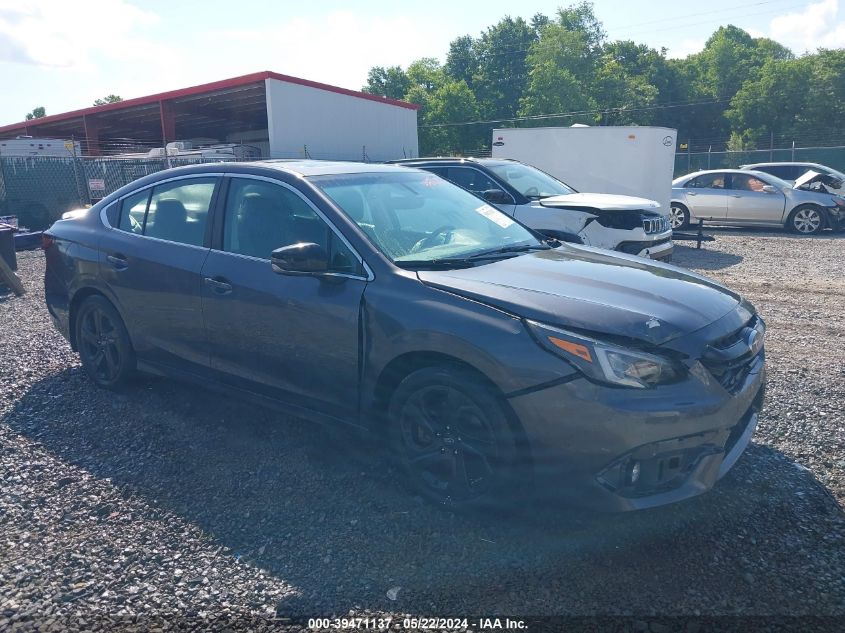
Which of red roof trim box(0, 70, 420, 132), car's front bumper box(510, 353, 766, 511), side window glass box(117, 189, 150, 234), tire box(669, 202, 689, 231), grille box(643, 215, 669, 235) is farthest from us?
red roof trim box(0, 70, 420, 132)

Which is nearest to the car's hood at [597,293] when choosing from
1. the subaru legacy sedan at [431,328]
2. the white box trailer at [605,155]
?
the subaru legacy sedan at [431,328]

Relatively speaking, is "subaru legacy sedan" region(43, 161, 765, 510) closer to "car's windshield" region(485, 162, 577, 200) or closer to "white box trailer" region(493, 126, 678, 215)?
"car's windshield" region(485, 162, 577, 200)

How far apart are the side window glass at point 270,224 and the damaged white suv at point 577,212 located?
501 cm

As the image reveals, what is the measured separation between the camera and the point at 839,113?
48.9 meters

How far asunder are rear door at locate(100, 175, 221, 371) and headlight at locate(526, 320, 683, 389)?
2410 millimetres

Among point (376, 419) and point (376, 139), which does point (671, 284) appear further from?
point (376, 139)

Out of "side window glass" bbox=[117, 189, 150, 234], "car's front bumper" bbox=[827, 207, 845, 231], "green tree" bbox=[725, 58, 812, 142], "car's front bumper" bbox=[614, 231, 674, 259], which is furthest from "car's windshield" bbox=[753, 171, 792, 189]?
"green tree" bbox=[725, 58, 812, 142]

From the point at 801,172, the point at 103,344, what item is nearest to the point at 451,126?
the point at 801,172

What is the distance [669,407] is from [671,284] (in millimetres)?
1024

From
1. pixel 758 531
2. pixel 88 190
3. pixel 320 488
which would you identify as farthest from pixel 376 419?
pixel 88 190

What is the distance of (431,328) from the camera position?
10.8 feet

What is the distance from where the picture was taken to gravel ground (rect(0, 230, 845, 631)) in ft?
9.20

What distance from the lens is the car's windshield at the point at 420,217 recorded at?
3.91 meters

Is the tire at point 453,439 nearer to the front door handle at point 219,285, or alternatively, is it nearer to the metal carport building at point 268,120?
the front door handle at point 219,285
